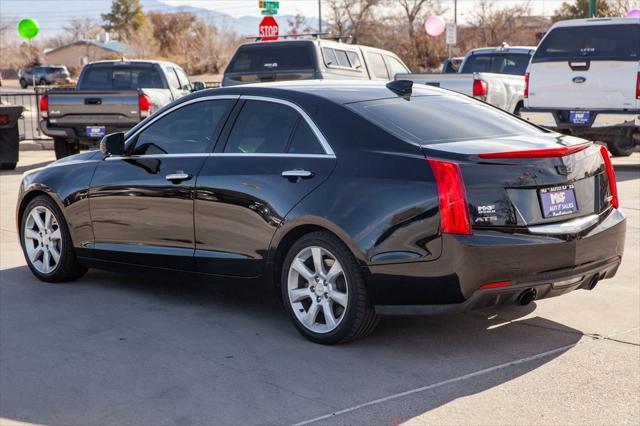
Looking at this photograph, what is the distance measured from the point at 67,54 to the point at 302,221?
114768 mm

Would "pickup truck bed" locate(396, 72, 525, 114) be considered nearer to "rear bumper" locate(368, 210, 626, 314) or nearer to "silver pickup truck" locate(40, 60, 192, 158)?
"silver pickup truck" locate(40, 60, 192, 158)

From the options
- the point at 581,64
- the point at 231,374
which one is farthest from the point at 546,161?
the point at 581,64

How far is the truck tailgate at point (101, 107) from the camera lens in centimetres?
1662

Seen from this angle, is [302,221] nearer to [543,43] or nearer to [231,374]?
[231,374]

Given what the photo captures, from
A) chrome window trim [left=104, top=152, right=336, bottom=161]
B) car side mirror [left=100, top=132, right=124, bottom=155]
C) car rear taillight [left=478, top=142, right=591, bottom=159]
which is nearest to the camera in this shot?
car rear taillight [left=478, top=142, right=591, bottom=159]

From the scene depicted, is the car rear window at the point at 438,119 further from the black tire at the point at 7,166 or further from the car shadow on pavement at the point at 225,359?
the black tire at the point at 7,166

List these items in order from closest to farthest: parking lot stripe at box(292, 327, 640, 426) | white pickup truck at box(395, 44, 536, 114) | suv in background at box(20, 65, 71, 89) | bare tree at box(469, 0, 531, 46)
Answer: parking lot stripe at box(292, 327, 640, 426) < white pickup truck at box(395, 44, 536, 114) < bare tree at box(469, 0, 531, 46) < suv in background at box(20, 65, 71, 89)

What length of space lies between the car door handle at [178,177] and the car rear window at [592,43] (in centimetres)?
1008

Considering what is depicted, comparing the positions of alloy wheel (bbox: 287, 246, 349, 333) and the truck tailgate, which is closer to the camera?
alloy wheel (bbox: 287, 246, 349, 333)

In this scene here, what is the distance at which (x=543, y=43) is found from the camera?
53.0 ft

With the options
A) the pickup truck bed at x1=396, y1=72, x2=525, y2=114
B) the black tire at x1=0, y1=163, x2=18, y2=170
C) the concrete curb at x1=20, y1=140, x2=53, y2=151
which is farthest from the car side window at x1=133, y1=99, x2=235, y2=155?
the concrete curb at x1=20, y1=140, x2=53, y2=151

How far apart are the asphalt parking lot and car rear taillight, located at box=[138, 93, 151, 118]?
8.92 m

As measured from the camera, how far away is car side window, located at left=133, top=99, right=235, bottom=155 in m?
7.03

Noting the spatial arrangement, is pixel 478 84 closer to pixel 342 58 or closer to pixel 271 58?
pixel 342 58
